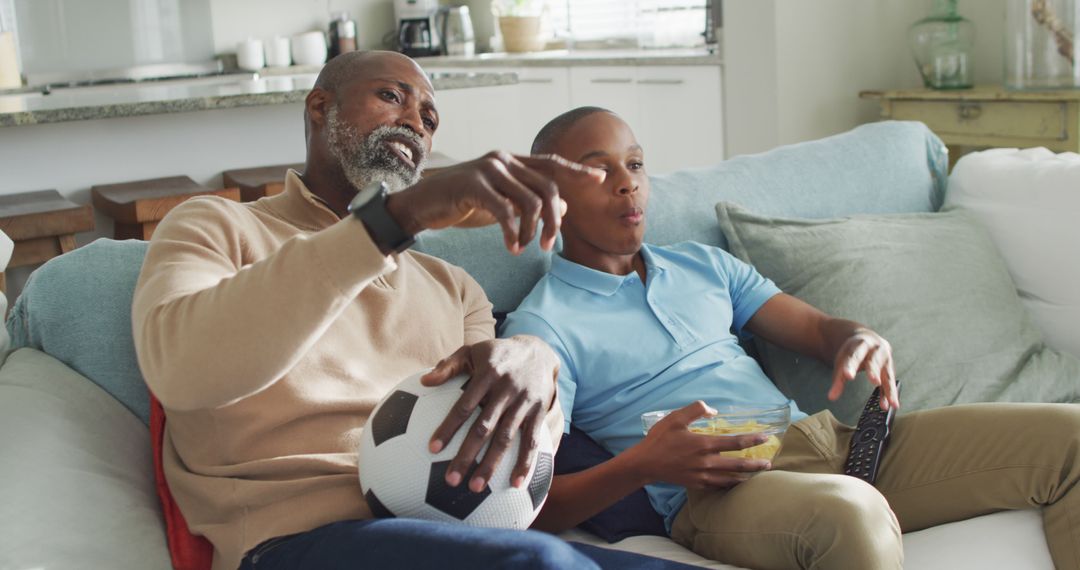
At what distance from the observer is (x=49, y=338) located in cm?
164

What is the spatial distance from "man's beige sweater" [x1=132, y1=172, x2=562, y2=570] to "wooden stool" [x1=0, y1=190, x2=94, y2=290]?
4.80 feet

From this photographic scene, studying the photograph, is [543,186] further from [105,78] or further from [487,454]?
[105,78]

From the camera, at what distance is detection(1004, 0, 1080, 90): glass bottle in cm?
334

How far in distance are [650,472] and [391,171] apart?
0.59 meters

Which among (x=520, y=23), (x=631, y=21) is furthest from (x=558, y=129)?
(x=520, y=23)

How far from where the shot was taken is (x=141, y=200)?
2992 mm

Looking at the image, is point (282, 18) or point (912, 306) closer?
point (912, 306)

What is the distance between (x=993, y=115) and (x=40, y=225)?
2.82 metres

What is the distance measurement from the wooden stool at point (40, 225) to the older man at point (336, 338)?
1.39 metres

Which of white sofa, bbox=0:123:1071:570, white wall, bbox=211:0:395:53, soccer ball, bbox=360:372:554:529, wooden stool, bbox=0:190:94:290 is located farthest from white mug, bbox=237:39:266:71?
soccer ball, bbox=360:372:554:529

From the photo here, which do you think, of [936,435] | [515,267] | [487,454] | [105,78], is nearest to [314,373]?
[487,454]

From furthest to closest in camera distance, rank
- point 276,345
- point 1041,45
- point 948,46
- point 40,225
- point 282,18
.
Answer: point 282,18 < point 948,46 < point 1041,45 < point 40,225 < point 276,345

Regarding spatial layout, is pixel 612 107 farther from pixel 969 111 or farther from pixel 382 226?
pixel 382 226

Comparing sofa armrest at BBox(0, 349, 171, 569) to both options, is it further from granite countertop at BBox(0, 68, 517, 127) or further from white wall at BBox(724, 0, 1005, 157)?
white wall at BBox(724, 0, 1005, 157)
